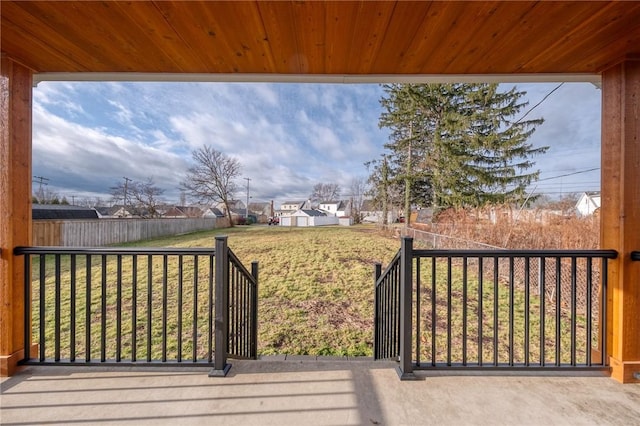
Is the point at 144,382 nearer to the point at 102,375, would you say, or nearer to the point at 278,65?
the point at 102,375

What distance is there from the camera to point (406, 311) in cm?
183

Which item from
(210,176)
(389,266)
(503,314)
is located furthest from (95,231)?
(503,314)

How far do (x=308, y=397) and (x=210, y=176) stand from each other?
22.9m

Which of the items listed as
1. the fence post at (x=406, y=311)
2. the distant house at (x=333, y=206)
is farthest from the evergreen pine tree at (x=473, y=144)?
the distant house at (x=333, y=206)

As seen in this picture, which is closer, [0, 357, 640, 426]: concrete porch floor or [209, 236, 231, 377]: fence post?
[0, 357, 640, 426]: concrete porch floor

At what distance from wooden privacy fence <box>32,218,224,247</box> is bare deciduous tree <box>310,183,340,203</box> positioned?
27.8 m

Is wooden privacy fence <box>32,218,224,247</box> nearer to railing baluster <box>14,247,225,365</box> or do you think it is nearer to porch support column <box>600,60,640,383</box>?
railing baluster <box>14,247,225,365</box>

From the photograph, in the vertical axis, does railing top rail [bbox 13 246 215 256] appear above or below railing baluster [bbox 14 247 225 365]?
above

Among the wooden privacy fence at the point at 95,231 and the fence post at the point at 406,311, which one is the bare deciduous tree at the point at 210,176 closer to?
the wooden privacy fence at the point at 95,231

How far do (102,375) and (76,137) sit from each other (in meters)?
21.8

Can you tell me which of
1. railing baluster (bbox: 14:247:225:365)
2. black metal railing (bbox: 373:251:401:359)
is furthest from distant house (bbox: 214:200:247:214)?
black metal railing (bbox: 373:251:401:359)

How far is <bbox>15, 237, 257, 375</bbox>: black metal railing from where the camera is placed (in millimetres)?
1885

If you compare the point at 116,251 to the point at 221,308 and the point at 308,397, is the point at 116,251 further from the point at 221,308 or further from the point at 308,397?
the point at 308,397

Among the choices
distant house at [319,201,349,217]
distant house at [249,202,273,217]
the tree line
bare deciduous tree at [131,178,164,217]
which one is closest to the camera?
the tree line
